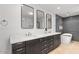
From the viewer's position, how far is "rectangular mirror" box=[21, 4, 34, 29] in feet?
9.62

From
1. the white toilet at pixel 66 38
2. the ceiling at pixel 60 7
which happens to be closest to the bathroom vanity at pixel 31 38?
the ceiling at pixel 60 7

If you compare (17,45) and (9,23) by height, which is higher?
(9,23)

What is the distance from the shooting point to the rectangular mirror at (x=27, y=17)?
2.93 meters

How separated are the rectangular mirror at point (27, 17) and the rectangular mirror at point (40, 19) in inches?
14.8

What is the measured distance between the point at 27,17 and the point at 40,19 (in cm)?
93

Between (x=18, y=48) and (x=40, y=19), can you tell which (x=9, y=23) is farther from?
(x=40, y=19)

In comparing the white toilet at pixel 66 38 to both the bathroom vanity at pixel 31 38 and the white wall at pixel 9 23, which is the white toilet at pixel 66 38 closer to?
the bathroom vanity at pixel 31 38

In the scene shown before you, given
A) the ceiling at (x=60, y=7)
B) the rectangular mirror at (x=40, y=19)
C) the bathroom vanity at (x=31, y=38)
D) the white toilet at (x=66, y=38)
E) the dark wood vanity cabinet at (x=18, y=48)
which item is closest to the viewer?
the dark wood vanity cabinet at (x=18, y=48)

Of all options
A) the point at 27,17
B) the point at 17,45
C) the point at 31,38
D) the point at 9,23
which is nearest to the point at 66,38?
the point at 27,17

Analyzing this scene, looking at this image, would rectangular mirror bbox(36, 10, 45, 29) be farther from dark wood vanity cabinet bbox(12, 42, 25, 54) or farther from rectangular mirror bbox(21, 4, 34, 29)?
dark wood vanity cabinet bbox(12, 42, 25, 54)

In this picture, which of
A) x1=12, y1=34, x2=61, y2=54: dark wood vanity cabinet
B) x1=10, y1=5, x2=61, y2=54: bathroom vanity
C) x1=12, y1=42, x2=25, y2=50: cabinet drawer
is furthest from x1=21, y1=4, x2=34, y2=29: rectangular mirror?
x1=12, y1=42, x2=25, y2=50: cabinet drawer

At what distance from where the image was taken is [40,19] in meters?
3.96
